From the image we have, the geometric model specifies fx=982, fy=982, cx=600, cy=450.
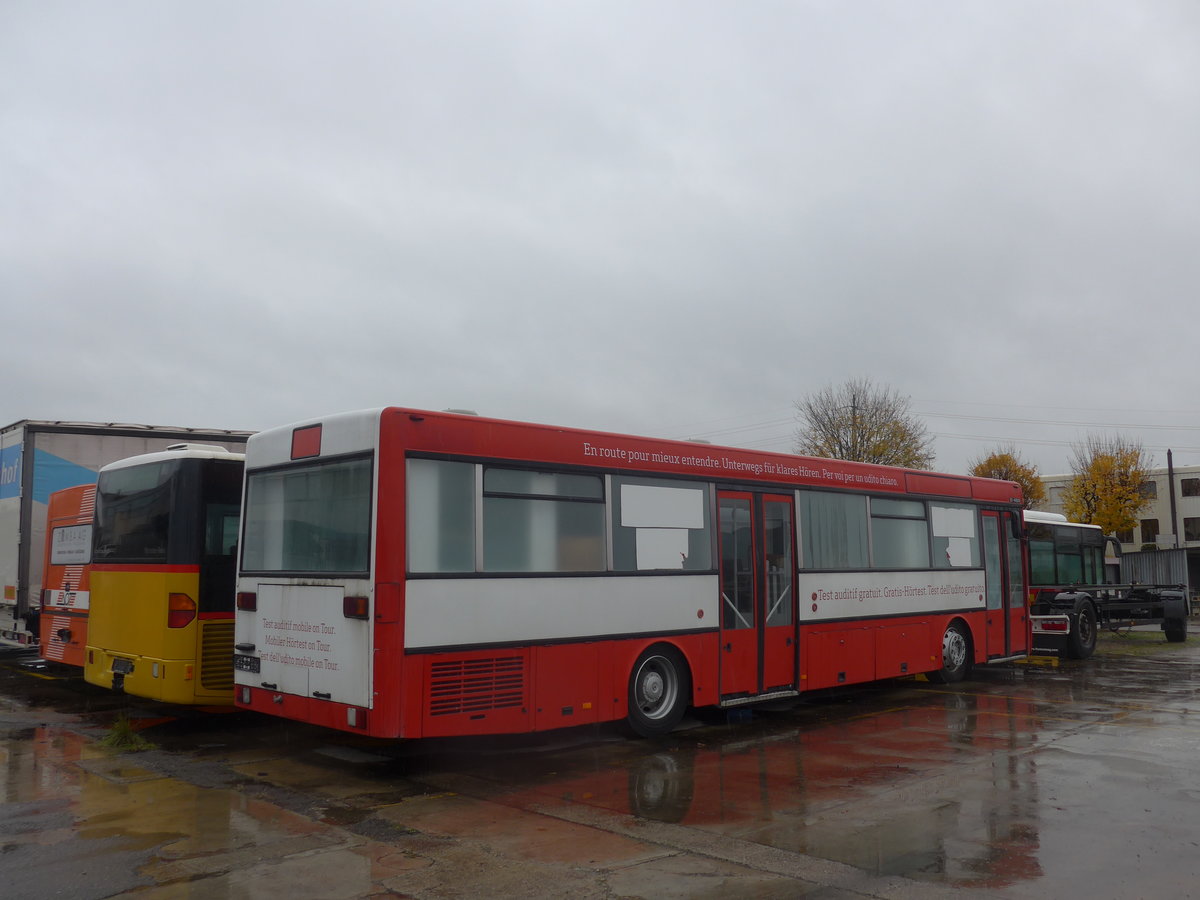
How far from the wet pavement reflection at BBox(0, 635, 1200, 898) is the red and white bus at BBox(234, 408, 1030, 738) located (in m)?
0.67

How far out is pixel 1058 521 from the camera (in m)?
23.3

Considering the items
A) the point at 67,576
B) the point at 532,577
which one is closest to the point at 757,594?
the point at 532,577

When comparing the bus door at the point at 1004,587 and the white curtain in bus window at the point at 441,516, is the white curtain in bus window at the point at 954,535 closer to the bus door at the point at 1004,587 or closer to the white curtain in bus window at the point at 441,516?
the bus door at the point at 1004,587

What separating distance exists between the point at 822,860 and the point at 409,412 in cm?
465

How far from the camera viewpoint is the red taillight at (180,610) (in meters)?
9.99

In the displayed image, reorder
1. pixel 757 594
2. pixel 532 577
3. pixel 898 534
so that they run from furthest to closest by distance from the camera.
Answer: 1. pixel 898 534
2. pixel 757 594
3. pixel 532 577

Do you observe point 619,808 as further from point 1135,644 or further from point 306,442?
point 1135,644

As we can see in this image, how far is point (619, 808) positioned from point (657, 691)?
284 centimetres

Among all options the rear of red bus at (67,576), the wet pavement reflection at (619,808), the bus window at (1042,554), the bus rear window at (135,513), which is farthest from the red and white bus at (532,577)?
the bus window at (1042,554)

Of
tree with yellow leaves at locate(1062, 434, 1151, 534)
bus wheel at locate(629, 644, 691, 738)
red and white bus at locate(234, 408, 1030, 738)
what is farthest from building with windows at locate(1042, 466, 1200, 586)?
bus wheel at locate(629, 644, 691, 738)

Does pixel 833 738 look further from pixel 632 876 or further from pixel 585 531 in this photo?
pixel 632 876

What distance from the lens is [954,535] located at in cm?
1461

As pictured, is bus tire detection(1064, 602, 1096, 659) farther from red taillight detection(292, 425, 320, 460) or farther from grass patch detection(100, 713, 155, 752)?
grass patch detection(100, 713, 155, 752)

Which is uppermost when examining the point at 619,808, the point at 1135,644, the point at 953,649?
the point at 953,649
